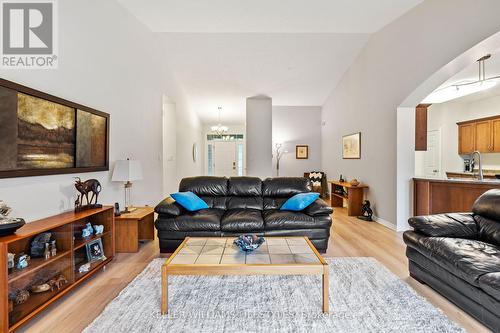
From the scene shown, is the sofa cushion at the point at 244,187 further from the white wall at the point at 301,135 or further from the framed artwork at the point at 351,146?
the white wall at the point at 301,135

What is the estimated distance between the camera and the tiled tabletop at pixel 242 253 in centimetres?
187

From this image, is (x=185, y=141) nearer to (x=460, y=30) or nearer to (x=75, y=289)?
(x=75, y=289)

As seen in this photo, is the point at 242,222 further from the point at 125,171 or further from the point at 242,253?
the point at 125,171

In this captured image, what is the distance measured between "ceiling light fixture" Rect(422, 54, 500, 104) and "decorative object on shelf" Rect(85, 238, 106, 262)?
5.14m

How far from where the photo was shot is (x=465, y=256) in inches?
71.1

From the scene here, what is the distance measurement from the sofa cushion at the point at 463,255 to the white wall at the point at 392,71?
204 cm

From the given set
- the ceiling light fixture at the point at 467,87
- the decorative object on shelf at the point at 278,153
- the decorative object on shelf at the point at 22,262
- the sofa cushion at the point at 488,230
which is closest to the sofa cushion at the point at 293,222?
the sofa cushion at the point at 488,230

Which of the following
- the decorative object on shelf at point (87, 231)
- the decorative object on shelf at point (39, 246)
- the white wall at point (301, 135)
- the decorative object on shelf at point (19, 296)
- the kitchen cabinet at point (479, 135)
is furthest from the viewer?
the white wall at point (301, 135)

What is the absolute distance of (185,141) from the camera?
6957 mm

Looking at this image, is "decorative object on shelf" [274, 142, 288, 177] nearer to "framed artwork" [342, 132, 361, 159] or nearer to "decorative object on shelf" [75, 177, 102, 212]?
"framed artwork" [342, 132, 361, 159]

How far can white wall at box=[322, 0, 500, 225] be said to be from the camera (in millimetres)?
2852

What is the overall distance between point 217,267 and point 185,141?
563cm

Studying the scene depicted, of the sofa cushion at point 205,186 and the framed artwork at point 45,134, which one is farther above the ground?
the framed artwork at point 45,134

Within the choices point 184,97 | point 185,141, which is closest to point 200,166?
point 185,141
